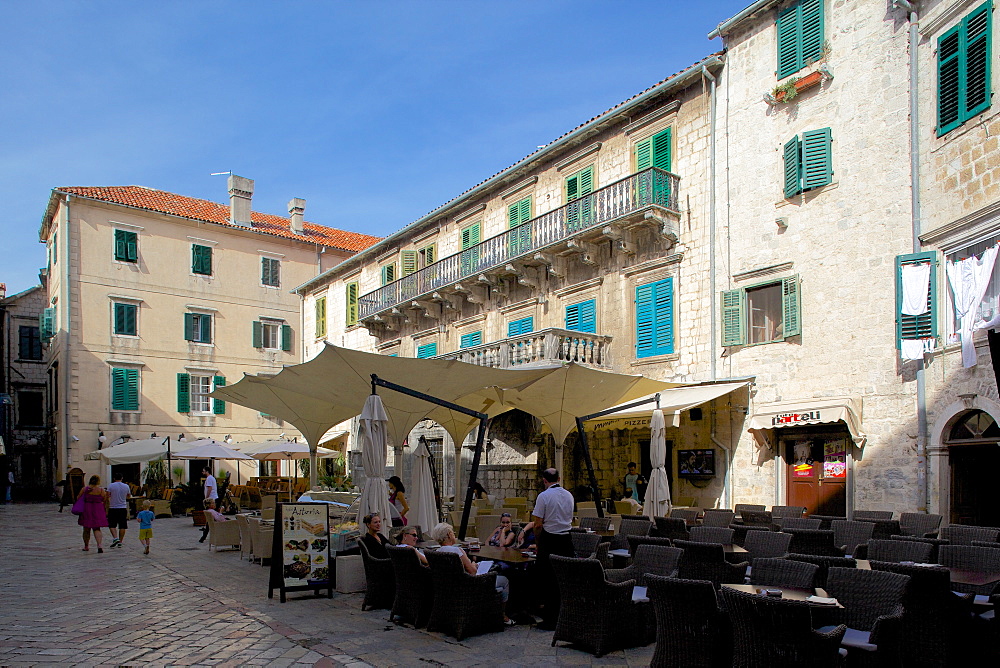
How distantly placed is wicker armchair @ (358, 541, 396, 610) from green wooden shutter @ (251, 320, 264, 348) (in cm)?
2787

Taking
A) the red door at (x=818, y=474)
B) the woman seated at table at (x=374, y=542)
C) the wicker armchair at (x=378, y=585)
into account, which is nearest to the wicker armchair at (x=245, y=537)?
the woman seated at table at (x=374, y=542)

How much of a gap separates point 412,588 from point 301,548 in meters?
2.05

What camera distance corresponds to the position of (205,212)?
35.2 meters

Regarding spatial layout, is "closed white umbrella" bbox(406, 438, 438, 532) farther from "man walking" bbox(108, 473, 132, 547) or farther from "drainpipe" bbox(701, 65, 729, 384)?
"man walking" bbox(108, 473, 132, 547)

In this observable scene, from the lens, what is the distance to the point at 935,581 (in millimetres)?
5629

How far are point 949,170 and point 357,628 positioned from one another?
10335 mm

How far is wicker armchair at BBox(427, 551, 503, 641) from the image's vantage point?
23.5 feet

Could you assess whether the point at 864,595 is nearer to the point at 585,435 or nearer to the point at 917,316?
the point at 917,316

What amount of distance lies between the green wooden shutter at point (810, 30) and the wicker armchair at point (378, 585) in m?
11.4

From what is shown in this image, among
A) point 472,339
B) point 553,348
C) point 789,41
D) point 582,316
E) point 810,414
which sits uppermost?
point 789,41

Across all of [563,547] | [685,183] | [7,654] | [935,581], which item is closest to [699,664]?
[935,581]

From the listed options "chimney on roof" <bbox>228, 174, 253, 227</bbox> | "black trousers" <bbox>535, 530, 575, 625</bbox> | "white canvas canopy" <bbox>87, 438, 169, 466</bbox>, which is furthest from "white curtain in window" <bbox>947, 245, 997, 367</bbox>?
"chimney on roof" <bbox>228, 174, 253, 227</bbox>

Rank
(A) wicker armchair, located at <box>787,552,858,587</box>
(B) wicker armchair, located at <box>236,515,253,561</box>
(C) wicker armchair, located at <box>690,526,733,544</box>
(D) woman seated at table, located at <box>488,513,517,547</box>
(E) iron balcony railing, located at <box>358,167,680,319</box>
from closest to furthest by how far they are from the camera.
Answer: (A) wicker armchair, located at <box>787,552,858,587</box>, (C) wicker armchair, located at <box>690,526,733,544</box>, (D) woman seated at table, located at <box>488,513,517,547</box>, (B) wicker armchair, located at <box>236,515,253,561</box>, (E) iron balcony railing, located at <box>358,167,680,319</box>

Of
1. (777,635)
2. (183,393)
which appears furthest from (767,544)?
(183,393)
